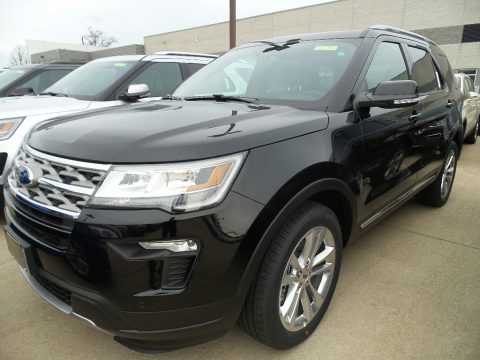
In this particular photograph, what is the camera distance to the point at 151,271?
1.51 meters

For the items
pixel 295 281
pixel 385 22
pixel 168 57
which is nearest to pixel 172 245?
pixel 295 281

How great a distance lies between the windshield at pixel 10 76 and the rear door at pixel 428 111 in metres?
5.99

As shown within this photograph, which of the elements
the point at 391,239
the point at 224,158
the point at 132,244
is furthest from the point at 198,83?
the point at 391,239

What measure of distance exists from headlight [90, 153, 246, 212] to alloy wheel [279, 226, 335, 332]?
62 centimetres

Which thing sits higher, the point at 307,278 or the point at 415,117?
the point at 415,117

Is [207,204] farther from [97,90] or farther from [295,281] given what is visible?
[97,90]

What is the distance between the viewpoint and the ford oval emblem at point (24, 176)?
72.1 inches

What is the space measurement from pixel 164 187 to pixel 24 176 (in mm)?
832

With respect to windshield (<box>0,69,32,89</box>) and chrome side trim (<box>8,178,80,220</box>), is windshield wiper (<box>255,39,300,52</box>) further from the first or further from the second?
windshield (<box>0,69,32,89</box>)

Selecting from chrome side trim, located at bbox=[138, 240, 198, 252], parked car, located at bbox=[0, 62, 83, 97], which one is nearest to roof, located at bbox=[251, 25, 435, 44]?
chrome side trim, located at bbox=[138, 240, 198, 252]

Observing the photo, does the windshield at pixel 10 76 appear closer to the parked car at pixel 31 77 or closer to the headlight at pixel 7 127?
the parked car at pixel 31 77

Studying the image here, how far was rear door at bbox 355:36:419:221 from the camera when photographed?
7.95ft

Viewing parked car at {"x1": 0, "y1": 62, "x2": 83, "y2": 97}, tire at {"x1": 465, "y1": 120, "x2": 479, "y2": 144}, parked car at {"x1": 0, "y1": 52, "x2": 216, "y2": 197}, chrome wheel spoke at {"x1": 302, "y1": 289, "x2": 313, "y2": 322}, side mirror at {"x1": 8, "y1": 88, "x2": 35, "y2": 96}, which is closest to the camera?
chrome wheel spoke at {"x1": 302, "y1": 289, "x2": 313, "y2": 322}

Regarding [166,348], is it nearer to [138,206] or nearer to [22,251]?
[138,206]
